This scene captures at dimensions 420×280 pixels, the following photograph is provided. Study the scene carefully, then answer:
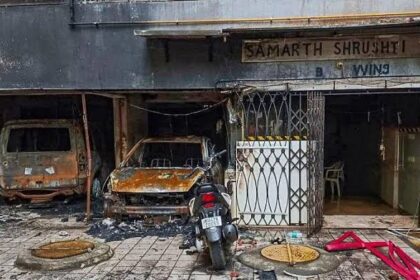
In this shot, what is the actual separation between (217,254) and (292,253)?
130 cm

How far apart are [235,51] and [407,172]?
14.1 ft

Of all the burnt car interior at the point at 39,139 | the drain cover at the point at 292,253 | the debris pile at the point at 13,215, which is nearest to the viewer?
the drain cover at the point at 292,253

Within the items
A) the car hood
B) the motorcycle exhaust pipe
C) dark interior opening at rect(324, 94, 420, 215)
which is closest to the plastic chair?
dark interior opening at rect(324, 94, 420, 215)

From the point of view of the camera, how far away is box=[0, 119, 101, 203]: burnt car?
31.2 ft

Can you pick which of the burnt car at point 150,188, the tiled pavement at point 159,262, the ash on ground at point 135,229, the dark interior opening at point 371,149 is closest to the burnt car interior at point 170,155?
the burnt car at point 150,188

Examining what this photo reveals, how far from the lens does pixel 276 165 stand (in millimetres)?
7895

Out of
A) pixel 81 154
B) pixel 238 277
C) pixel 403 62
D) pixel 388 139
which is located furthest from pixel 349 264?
pixel 81 154

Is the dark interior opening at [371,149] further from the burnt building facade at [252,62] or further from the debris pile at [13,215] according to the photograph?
the debris pile at [13,215]

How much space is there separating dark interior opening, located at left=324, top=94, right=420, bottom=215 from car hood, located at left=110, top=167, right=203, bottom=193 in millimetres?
3569

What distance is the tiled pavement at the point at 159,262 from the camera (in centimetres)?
554

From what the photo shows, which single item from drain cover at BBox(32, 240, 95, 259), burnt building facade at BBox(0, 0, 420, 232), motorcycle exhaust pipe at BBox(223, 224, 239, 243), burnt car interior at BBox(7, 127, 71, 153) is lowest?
drain cover at BBox(32, 240, 95, 259)

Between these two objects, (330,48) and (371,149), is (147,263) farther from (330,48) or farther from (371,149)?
(371,149)

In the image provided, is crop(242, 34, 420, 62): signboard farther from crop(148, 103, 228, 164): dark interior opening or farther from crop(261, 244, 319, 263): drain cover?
crop(148, 103, 228, 164): dark interior opening

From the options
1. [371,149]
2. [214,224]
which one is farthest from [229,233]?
[371,149]
